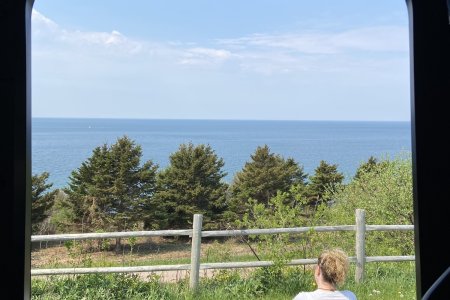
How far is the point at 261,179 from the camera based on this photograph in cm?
1282

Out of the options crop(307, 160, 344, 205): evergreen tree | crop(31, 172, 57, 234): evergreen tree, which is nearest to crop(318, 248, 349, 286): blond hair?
crop(307, 160, 344, 205): evergreen tree

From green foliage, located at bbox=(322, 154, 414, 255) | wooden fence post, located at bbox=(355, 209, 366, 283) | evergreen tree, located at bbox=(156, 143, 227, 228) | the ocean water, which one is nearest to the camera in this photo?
wooden fence post, located at bbox=(355, 209, 366, 283)

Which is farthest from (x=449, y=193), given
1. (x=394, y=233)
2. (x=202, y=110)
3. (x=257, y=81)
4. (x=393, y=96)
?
(x=202, y=110)

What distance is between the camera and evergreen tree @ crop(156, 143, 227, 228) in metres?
12.9

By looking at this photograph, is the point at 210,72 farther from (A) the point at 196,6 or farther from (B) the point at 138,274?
(B) the point at 138,274

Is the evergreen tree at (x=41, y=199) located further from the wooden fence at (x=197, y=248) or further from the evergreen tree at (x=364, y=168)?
the wooden fence at (x=197, y=248)

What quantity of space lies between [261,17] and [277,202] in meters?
45.1

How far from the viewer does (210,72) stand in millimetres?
46750

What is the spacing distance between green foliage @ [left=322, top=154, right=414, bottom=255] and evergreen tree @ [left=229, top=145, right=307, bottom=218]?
5365mm

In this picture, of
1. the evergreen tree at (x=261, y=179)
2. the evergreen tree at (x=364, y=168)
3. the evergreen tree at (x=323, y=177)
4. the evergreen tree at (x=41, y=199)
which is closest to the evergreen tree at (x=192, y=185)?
the evergreen tree at (x=261, y=179)

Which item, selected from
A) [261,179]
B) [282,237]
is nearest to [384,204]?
[282,237]

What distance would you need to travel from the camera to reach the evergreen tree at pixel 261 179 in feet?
41.9

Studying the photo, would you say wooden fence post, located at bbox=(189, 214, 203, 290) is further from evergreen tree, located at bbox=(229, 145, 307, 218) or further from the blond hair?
evergreen tree, located at bbox=(229, 145, 307, 218)

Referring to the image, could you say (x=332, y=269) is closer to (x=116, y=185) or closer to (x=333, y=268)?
(x=333, y=268)
